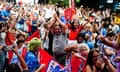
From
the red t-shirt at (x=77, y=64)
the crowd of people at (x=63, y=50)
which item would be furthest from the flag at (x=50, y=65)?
the red t-shirt at (x=77, y=64)

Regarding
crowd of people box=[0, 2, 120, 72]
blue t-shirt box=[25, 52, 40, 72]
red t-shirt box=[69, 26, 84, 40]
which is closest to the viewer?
crowd of people box=[0, 2, 120, 72]

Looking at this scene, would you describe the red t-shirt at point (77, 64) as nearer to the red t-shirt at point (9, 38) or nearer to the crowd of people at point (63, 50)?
the crowd of people at point (63, 50)

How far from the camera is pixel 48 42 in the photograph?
44.5 ft

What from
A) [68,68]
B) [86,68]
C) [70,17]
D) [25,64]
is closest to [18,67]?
[25,64]

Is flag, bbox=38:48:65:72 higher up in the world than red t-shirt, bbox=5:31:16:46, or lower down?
higher up

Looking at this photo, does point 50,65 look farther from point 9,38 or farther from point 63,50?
point 9,38

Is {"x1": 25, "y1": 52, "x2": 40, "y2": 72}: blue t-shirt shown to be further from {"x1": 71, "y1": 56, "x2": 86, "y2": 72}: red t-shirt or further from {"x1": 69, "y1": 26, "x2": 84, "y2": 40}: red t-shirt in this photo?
{"x1": 69, "y1": 26, "x2": 84, "y2": 40}: red t-shirt

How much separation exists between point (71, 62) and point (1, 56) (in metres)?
2.67

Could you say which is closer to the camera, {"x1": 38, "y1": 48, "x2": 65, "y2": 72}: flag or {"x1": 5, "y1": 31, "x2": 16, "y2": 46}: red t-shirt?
{"x1": 38, "y1": 48, "x2": 65, "y2": 72}: flag

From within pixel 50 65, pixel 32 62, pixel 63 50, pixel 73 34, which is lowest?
pixel 73 34

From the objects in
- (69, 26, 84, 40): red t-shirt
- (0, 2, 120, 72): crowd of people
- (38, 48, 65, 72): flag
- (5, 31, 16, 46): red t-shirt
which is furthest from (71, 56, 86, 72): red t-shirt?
(69, 26, 84, 40): red t-shirt

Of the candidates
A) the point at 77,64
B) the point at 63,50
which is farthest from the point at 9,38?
the point at 77,64

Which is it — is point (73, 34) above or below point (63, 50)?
below

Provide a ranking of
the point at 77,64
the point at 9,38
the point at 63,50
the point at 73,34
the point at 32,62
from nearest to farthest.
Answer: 1. the point at 77,64
2. the point at 32,62
3. the point at 63,50
4. the point at 9,38
5. the point at 73,34
